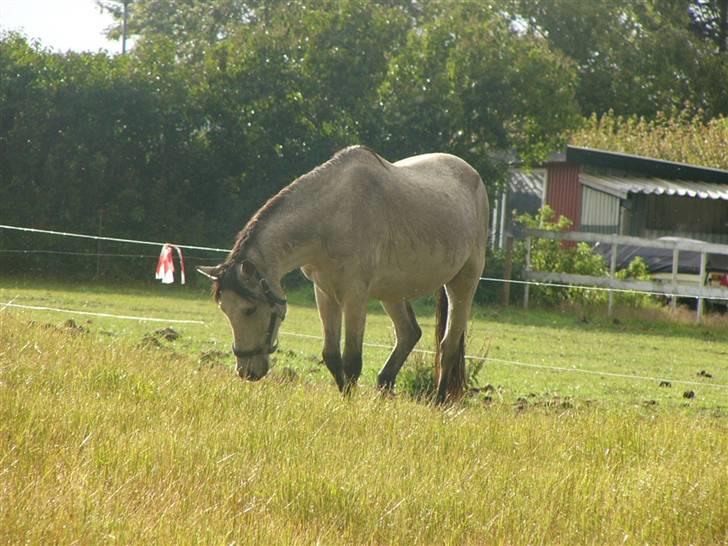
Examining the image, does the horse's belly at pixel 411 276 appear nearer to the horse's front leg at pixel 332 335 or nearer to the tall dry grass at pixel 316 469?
the horse's front leg at pixel 332 335

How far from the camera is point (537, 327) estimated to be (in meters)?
19.5

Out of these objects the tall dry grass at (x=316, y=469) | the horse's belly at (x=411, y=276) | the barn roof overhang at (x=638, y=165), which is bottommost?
the tall dry grass at (x=316, y=469)

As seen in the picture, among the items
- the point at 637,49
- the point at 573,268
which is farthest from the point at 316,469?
the point at 637,49

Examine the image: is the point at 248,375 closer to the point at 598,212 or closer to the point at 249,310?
the point at 249,310

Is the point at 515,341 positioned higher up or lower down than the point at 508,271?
lower down

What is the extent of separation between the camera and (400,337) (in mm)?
9961

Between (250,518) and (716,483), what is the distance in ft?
8.07

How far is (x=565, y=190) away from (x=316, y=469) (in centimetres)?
2649

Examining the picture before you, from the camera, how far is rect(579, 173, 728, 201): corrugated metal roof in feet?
92.8

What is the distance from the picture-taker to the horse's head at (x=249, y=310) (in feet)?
27.2

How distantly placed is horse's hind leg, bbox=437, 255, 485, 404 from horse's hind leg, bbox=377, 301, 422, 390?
0.27 meters

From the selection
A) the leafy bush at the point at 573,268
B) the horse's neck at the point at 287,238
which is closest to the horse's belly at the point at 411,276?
the horse's neck at the point at 287,238

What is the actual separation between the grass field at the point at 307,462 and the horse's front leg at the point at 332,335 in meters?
0.24

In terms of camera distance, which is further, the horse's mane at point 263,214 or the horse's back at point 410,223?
the horse's back at point 410,223
